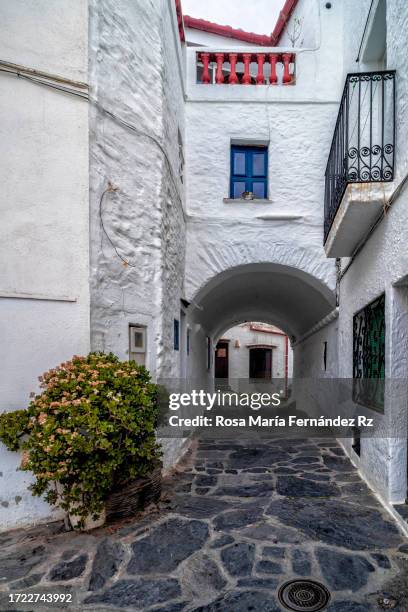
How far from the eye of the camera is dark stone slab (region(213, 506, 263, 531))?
140 inches

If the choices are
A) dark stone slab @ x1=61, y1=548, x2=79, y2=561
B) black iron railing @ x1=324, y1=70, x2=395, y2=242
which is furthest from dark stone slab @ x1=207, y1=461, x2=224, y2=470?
black iron railing @ x1=324, y1=70, x2=395, y2=242

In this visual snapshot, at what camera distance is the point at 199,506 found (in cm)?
401

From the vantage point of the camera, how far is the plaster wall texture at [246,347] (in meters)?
21.2

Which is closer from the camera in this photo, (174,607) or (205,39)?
(174,607)

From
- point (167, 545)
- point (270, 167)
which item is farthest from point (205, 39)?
point (167, 545)

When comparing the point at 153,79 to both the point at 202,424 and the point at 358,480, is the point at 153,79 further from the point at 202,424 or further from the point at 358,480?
the point at 202,424

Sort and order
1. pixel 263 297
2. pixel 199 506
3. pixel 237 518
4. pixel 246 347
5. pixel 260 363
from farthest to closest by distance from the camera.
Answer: pixel 260 363
pixel 246 347
pixel 263 297
pixel 199 506
pixel 237 518

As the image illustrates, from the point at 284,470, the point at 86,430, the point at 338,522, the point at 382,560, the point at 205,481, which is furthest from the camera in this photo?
the point at 284,470

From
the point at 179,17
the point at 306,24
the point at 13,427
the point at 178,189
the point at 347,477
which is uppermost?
the point at 306,24

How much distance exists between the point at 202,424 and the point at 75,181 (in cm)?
637

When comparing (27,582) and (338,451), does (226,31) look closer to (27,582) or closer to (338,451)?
(338,451)

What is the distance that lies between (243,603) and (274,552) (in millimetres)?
653

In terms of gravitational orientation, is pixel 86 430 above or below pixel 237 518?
above

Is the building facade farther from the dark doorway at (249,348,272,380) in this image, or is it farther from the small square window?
the dark doorway at (249,348,272,380)
